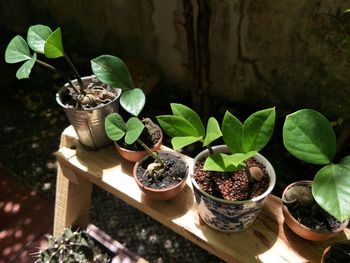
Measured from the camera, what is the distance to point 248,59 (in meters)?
1.75

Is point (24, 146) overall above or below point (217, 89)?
below

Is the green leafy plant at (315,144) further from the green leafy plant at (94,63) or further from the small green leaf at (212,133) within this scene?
the green leafy plant at (94,63)

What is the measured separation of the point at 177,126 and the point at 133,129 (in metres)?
0.12

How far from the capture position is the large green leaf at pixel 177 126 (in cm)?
69

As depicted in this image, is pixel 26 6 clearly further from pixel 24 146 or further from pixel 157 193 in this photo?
pixel 157 193

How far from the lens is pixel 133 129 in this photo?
756 millimetres

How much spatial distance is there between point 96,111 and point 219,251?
48cm

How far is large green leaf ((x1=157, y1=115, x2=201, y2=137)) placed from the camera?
69 centimetres

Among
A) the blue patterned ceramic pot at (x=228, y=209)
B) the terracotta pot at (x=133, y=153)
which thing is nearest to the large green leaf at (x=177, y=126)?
the blue patterned ceramic pot at (x=228, y=209)

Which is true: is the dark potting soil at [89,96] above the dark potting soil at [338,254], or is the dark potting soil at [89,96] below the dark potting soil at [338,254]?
above

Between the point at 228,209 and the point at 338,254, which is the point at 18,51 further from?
the point at 338,254

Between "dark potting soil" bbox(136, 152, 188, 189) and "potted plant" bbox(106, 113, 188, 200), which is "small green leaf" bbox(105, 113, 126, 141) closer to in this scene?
"potted plant" bbox(106, 113, 188, 200)

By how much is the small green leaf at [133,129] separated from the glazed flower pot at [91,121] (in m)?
0.17

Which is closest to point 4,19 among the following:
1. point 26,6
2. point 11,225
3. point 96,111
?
point 26,6
